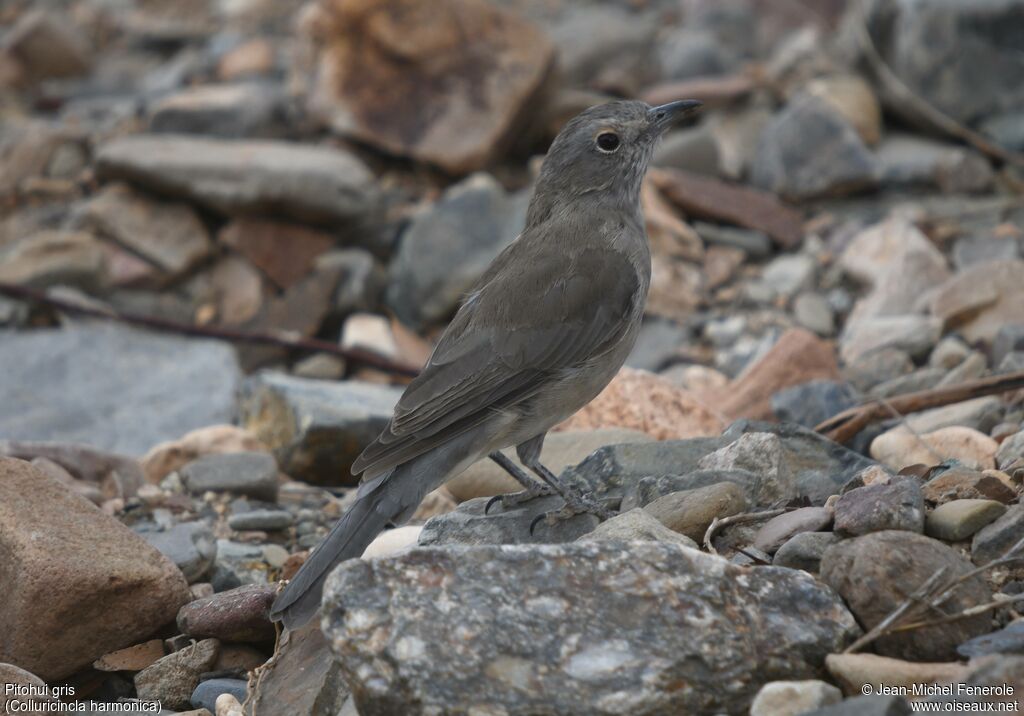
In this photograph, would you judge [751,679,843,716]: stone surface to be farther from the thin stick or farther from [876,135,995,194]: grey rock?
[876,135,995,194]: grey rock

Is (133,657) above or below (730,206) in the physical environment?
below

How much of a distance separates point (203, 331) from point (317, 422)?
231cm

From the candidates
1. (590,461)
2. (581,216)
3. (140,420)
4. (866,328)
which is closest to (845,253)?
(866,328)

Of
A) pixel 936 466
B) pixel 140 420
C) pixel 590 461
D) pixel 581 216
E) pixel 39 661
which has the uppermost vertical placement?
pixel 581 216

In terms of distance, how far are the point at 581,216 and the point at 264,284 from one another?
431 cm

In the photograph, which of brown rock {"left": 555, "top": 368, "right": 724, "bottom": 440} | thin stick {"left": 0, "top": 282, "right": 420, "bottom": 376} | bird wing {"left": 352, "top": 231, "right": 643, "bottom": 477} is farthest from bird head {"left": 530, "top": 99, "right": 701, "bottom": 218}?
thin stick {"left": 0, "top": 282, "right": 420, "bottom": 376}

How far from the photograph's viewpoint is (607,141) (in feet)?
18.3

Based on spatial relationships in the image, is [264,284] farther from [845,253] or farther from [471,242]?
[845,253]

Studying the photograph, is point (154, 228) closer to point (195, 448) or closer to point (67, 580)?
point (195, 448)

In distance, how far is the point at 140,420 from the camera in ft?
25.5

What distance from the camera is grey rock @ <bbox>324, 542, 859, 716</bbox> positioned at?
330 cm

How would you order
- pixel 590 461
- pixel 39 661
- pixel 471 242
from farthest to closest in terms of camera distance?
pixel 471 242 < pixel 590 461 < pixel 39 661

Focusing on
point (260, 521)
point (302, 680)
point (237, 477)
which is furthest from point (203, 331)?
point (302, 680)

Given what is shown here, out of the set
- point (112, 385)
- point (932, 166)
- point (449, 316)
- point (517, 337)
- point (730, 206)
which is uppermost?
point (932, 166)
